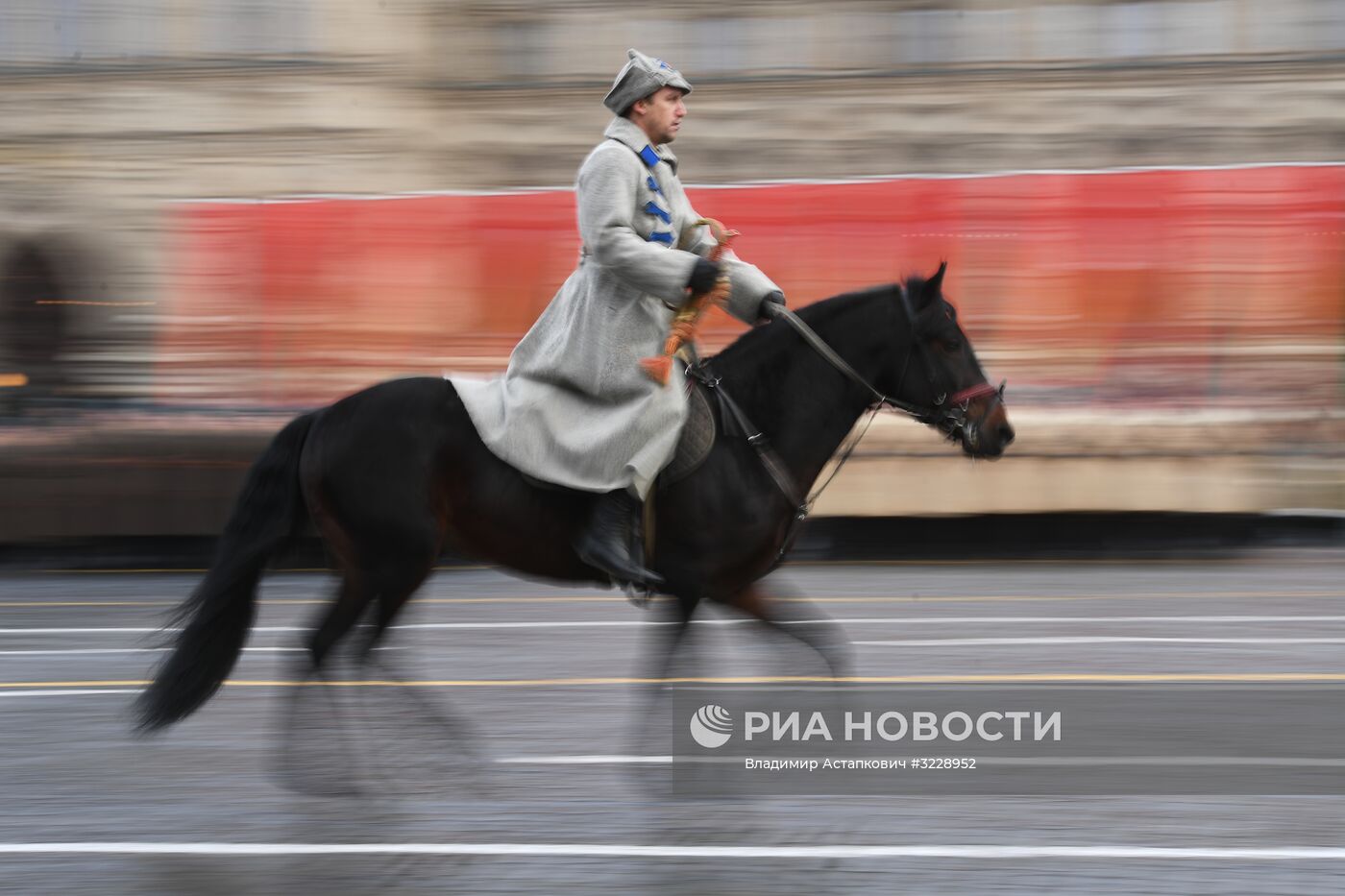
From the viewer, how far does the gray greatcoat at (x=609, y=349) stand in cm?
612

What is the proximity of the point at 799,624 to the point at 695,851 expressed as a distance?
1.35 m

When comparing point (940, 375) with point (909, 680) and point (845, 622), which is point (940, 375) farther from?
point (845, 622)

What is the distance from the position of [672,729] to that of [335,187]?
23397 millimetres

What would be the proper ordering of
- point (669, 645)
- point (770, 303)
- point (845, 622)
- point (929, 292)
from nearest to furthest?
point (669, 645) < point (929, 292) < point (770, 303) < point (845, 622)

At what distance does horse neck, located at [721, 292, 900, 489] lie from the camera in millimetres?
6352

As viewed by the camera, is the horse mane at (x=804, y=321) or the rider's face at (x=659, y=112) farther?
the horse mane at (x=804, y=321)

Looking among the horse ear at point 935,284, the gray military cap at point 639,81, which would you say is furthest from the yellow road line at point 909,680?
the gray military cap at point 639,81

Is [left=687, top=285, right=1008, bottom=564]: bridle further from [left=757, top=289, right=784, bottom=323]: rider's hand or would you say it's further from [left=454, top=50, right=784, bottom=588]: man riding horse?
[left=454, top=50, right=784, bottom=588]: man riding horse

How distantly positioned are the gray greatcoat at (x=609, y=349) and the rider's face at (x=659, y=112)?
0.04 meters

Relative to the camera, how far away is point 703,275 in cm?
607

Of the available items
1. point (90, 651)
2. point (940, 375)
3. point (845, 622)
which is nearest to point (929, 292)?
point (940, 375)

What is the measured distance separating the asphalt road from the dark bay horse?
0.34 metres

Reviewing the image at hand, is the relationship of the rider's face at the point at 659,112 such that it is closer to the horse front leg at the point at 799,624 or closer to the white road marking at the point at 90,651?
the horse front leg at the point at 799,624

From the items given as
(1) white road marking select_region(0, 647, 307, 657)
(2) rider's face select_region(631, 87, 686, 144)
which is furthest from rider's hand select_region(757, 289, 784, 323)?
(1) white road marking select_region(0, 647, 307, 657)
